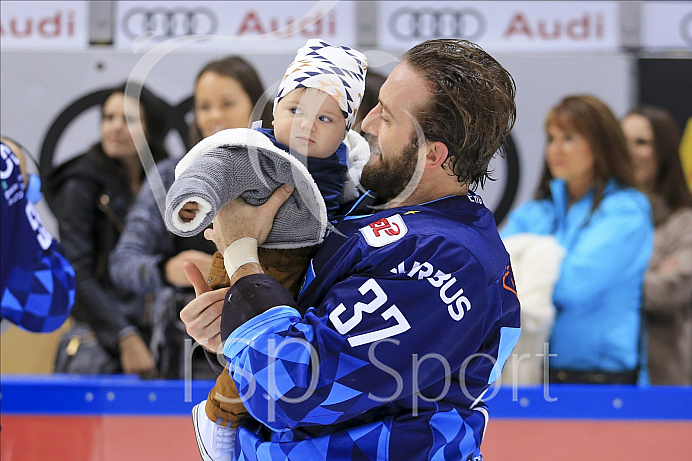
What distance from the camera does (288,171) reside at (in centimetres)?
108

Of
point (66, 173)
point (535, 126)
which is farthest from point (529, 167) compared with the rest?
point (66, 173)

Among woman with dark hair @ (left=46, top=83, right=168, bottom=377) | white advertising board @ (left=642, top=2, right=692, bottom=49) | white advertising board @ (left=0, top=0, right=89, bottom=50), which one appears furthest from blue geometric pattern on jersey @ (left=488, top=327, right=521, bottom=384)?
white advertising board @ (left=0, top=0, right=89, bottom=50)

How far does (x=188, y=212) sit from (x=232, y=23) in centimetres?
185

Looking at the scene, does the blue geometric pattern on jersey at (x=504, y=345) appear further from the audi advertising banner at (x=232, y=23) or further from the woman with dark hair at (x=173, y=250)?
the audi advertising banner at (x=232, y=23)

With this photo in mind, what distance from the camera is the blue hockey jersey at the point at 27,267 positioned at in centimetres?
171

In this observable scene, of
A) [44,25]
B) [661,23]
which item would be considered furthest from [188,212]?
[661,23]

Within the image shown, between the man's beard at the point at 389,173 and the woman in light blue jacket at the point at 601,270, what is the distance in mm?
1348

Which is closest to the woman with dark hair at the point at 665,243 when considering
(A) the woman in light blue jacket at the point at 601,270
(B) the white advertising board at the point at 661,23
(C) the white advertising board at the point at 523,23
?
(A) the woman in light blue jacket at the point at 601,270

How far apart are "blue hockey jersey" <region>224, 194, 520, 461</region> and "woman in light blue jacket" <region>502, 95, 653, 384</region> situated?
1347 millimetres

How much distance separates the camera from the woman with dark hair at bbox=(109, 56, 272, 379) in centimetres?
237

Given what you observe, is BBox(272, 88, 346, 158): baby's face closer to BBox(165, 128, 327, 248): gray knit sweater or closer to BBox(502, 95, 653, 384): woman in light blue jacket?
BBox(165, 128, 327, 248): gray knit sweater

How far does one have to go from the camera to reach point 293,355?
95 centimetres

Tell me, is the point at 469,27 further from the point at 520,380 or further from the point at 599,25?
the point at 520,380

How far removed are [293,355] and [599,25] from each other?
7.44 feet
